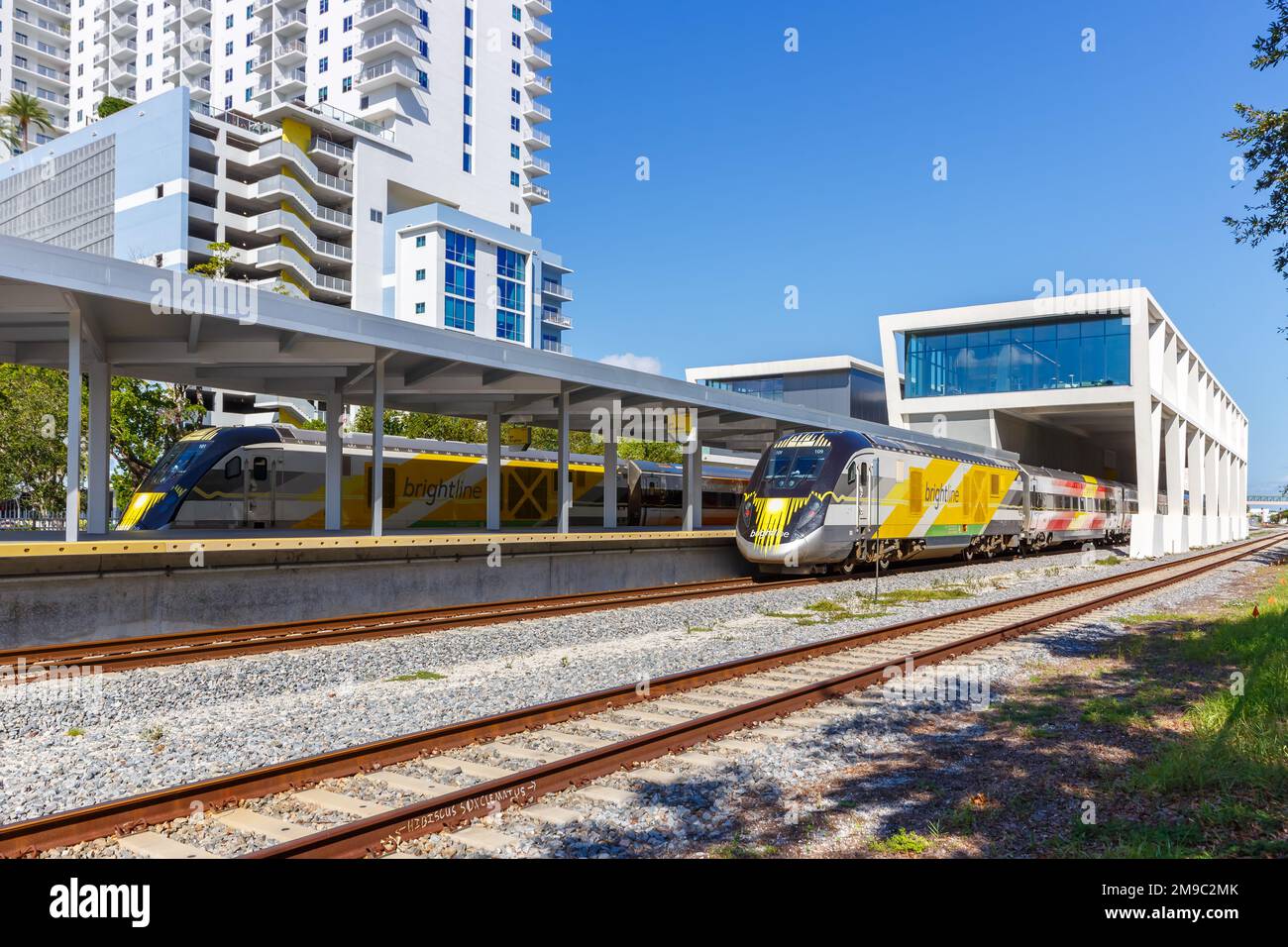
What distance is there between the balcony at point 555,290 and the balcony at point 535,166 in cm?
1009

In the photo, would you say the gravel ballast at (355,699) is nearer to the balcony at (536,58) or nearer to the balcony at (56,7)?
the balcony at (536,58)

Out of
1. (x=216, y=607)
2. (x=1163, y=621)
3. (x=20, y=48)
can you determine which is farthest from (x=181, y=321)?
(x=20, y=48)

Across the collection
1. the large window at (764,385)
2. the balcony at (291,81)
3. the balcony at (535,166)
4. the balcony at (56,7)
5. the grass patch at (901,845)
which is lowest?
the grass patch at (901,845)

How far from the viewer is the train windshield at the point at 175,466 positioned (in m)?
21.7

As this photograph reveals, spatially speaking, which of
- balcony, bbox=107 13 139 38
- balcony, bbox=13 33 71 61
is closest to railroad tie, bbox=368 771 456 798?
balcony, bbox=107 13 139 38

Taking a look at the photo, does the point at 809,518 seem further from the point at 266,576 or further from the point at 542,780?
the point at 542,780

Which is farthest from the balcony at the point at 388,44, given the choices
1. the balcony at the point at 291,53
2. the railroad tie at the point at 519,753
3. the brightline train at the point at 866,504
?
the railroad tie at the point at 519,753

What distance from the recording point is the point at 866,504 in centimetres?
2119

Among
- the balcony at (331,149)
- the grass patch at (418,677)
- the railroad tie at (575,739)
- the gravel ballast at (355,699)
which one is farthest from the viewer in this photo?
the balcony at (331,149)

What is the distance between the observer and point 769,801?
5938 millimetres

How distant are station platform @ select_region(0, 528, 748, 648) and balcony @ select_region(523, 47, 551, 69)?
242 feet

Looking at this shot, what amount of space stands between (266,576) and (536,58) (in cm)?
7974
